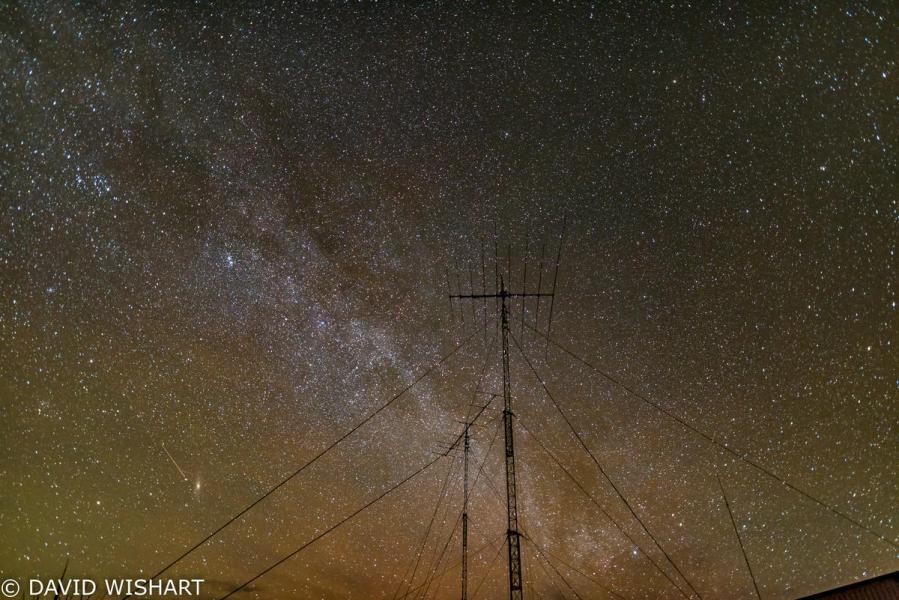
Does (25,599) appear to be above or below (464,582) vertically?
above

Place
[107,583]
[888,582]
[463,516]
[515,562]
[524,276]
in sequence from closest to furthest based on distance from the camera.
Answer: [888,582]
[515,562]
[524,276]
[107,583]
[463,516]

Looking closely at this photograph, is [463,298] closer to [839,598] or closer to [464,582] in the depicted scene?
[464,582]

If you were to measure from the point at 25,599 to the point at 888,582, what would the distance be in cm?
2311

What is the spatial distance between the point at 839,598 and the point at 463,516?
396 inches

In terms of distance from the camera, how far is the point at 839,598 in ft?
35.6

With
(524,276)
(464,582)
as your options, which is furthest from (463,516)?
(524,276)

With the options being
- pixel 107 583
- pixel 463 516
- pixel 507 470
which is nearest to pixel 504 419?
pixel 507 470

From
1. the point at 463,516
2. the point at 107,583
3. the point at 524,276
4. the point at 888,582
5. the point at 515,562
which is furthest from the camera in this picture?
the point at 463,516

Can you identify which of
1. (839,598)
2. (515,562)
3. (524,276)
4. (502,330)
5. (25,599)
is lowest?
(839,598)

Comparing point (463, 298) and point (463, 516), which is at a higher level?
point (463, 298)

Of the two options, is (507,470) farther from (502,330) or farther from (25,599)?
(25,599)

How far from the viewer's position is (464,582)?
15922 millimetres

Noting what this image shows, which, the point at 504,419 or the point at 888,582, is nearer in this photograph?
the point at 888,582

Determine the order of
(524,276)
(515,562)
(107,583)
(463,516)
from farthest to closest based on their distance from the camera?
(463,516) < (107,583) < (524,276) < (515,562)
